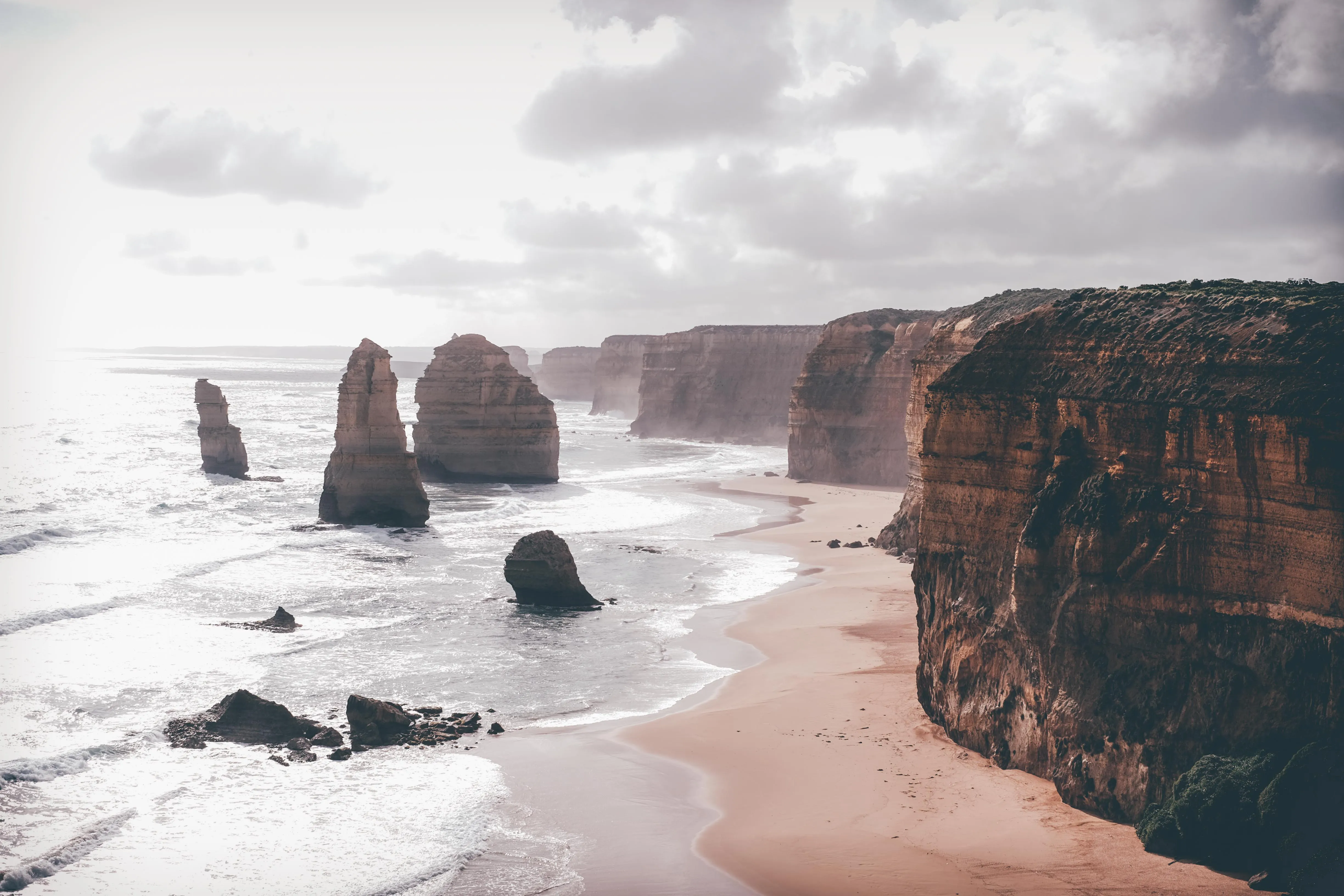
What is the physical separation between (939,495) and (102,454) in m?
77.1

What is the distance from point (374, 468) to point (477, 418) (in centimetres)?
1752

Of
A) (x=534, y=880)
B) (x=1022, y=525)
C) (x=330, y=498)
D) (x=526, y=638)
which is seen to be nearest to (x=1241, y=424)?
(x=1022, y=525)

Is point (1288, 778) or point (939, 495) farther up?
point (939, 495)

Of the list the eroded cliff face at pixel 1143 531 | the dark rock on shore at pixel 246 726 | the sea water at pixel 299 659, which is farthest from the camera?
the dark rock on shore at pixel 246 726

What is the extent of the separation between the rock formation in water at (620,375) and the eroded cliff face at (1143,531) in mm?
144977

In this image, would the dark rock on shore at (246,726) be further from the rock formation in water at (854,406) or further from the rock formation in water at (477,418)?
the rock formation in water at (854,406)

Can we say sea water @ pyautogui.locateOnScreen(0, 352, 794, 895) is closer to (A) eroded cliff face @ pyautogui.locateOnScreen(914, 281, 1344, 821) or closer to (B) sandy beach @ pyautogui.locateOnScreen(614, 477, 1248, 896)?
(B) sandy beach @ pyautogui.locateOnScreen(614, 477, 1248, 896)

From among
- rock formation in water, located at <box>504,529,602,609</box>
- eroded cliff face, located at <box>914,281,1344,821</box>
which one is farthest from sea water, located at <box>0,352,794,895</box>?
eroded cliff face, located at <box>914,281,1344,821</box>

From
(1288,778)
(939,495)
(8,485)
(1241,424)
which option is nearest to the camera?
(1288,778)

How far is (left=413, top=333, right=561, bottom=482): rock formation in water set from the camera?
6400 cm

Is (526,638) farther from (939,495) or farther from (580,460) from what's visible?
(580,460)

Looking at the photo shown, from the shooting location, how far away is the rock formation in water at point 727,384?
117m

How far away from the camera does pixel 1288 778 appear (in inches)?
510

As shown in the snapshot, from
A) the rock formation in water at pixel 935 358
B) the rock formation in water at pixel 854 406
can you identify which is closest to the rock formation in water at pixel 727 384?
the rock formation in water at pixel 854 406
